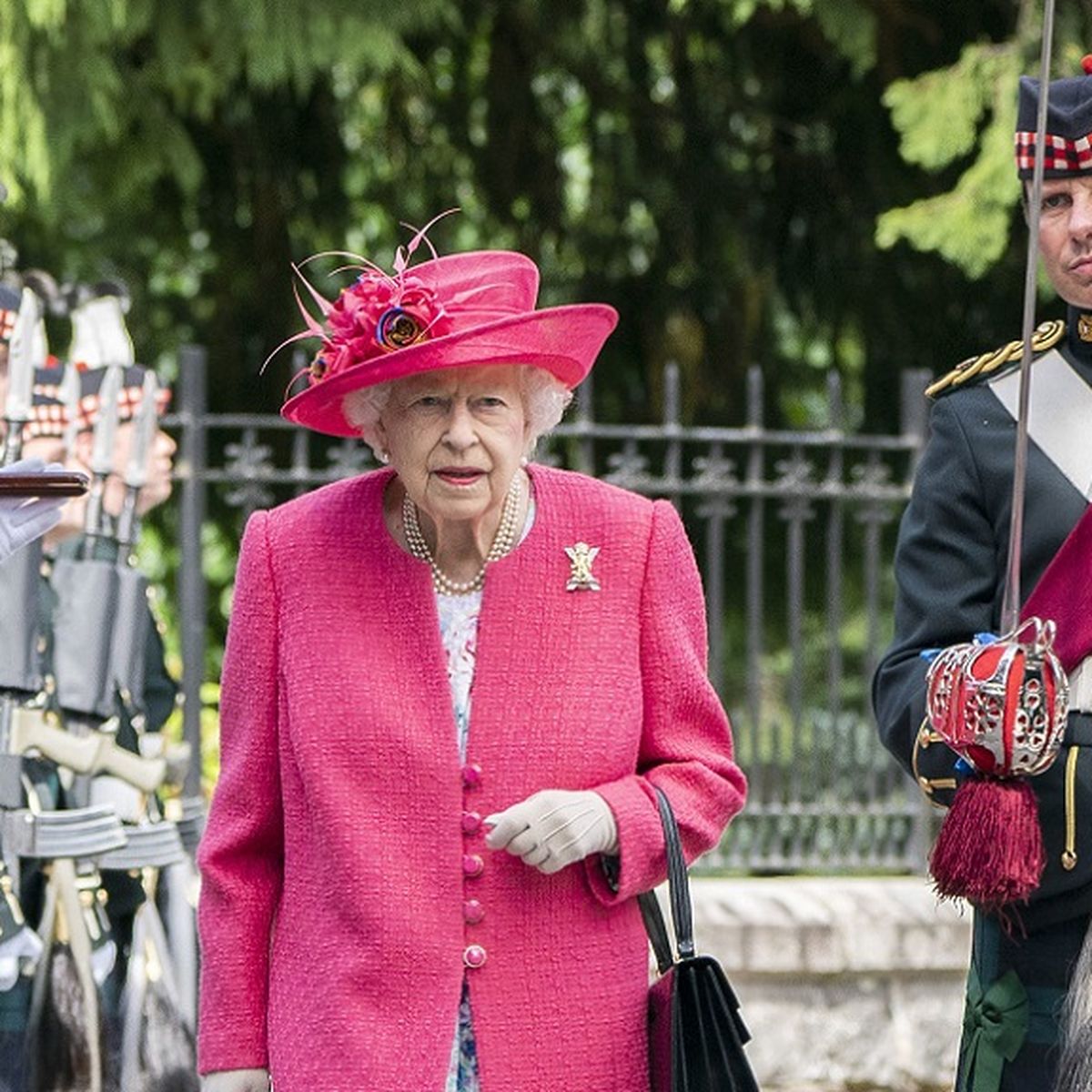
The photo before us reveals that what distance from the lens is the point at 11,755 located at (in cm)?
599

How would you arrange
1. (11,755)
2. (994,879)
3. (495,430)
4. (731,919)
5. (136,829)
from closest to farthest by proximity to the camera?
(994,879), (495,430), (11,755), (136,829), (731,919)

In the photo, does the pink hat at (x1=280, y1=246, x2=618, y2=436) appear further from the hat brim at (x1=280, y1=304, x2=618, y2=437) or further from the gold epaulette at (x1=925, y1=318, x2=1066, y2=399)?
the gold epaulette at (x1=925, y1=318, x2=1066, y2=399)

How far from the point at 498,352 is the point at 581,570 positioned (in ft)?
1.12

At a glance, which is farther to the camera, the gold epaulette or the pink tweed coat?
the gold epaulette

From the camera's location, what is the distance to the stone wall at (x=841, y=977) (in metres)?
7.62

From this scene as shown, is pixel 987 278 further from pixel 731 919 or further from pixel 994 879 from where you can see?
pixel 994 879

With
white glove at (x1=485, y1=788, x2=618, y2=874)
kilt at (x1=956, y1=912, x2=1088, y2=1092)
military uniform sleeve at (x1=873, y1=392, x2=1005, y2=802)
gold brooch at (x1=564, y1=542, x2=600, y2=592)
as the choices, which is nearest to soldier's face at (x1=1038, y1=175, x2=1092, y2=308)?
military uniform sleeve at (x1=873, y1=392, x2=1005, y2=802)

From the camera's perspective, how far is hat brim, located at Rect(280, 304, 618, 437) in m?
3.46

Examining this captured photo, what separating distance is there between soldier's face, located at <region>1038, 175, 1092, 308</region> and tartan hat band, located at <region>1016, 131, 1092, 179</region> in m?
0.01

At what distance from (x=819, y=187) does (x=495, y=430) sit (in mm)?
6921

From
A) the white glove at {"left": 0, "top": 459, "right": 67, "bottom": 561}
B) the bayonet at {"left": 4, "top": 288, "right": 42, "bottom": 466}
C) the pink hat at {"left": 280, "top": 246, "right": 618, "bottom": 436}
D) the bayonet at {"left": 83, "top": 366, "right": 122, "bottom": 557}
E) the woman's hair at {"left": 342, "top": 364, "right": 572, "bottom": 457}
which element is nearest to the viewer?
the pink hat at {"left": 280, "top": 246, "right": 618, "bottom": 436}

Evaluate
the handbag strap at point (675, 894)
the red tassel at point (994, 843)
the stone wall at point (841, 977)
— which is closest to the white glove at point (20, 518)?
the handbag strap at point (675, 894)

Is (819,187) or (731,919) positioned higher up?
(819,187)

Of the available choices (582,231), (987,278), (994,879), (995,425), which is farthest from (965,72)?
(994,879)
